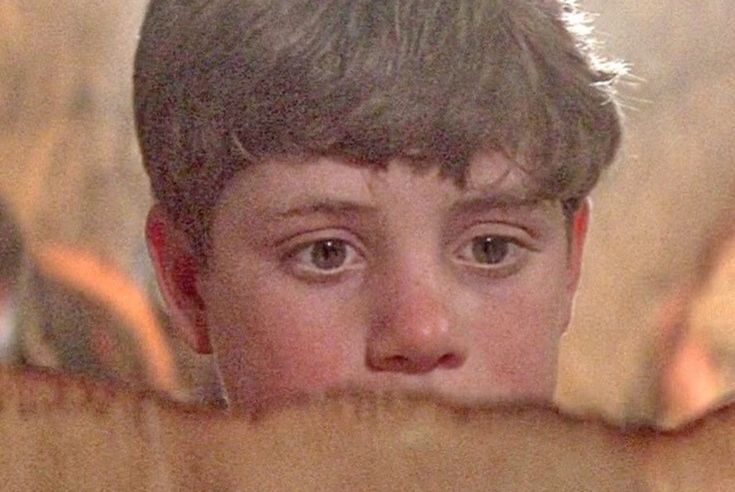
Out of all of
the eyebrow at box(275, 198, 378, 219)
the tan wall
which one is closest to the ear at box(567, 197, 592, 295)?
the tan wall

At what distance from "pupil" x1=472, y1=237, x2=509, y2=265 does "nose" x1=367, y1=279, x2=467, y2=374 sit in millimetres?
35

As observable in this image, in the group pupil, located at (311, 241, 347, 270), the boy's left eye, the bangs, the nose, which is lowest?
the nose

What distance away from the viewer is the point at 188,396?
63 centimetres

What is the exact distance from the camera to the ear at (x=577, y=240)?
0.67m

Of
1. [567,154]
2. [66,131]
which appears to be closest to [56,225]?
[66,131]

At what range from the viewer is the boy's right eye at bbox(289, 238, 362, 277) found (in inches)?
25.0

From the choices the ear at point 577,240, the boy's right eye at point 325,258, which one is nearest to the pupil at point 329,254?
the boy's right eye at point 325,258

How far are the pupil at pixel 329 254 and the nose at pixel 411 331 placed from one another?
3cm

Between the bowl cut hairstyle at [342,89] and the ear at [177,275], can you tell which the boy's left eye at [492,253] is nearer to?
the bowl cut hairstyle at [342,89]

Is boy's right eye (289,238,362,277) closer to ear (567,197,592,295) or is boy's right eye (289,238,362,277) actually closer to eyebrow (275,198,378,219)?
eyebrow (275,198,378,219)

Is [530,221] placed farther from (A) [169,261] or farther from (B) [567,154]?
(A) [169,261]

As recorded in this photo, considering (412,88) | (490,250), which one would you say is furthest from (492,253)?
(412,88)

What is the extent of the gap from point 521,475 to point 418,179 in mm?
171

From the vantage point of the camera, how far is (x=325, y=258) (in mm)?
638
